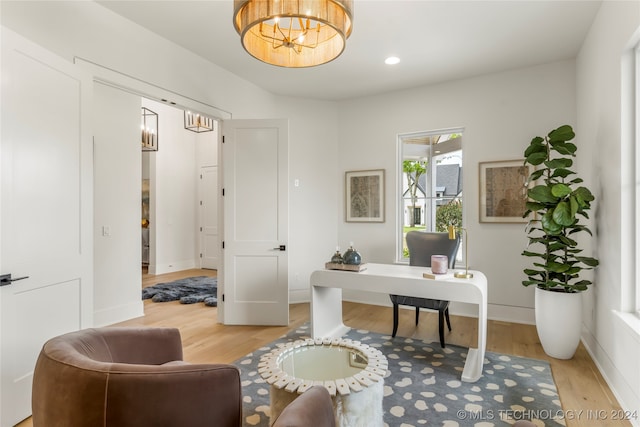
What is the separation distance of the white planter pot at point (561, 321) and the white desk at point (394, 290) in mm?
557

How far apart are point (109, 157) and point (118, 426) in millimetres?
3657

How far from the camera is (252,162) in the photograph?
12.7 feet

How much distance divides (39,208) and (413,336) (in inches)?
128

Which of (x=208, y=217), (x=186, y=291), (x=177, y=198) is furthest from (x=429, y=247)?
(x=177, y=198)

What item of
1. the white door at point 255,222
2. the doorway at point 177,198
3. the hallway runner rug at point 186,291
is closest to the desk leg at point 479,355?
the white door at point 255,222

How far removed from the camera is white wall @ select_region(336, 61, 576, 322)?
374 cm

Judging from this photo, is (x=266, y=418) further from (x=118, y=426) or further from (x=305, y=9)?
(x=305, y=9)

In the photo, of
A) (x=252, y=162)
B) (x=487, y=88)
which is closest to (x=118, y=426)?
(x=252, y=162)

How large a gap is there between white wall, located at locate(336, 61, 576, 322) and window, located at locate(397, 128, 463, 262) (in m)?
0.12

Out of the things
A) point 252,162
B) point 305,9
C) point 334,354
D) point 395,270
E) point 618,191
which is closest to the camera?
point 305,9

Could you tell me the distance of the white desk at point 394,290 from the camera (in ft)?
8.36

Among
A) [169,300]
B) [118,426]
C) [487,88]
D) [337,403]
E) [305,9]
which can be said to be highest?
[487,88]

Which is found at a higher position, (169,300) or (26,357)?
(26,357)

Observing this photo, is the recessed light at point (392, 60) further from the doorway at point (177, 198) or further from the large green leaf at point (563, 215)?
the doorway at point (177, 198)
